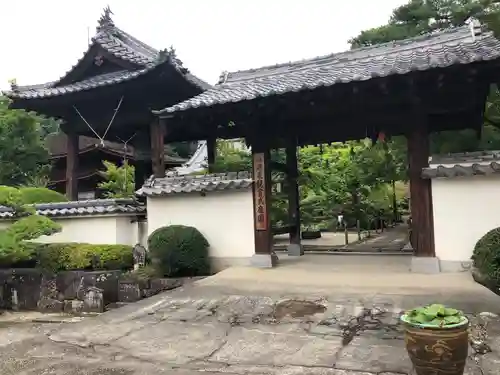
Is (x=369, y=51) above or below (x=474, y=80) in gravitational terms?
above

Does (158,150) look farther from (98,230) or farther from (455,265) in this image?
(455,265)

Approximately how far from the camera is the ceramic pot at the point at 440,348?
323 centimetres

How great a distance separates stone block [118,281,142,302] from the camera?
8.60 meters

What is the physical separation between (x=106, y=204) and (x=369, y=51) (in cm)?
689

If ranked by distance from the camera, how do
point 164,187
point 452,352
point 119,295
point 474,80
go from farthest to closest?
point 164,187, point 119,295, point 474,80, point 452,352

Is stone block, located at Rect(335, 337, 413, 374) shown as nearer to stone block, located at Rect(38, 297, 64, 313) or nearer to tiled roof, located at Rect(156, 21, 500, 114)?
tiled roof, located at Rect(156, 21, 500, 114)

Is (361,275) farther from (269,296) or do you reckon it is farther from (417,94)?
(417,94)

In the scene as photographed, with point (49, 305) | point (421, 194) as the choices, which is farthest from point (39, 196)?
point (421, 194)

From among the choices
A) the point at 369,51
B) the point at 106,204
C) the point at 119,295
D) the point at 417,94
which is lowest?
the point at 119,295

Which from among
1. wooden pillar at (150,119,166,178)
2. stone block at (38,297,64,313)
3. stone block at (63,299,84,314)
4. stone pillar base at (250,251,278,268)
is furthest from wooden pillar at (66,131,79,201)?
stone pillar base at (250,251,278,268)

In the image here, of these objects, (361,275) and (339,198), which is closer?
(361,275)

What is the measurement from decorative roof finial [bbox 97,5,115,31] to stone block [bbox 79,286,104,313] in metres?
7.79

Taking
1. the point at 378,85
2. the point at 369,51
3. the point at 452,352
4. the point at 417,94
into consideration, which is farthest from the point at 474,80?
the point at 452,352

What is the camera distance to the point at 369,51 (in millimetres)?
10117
